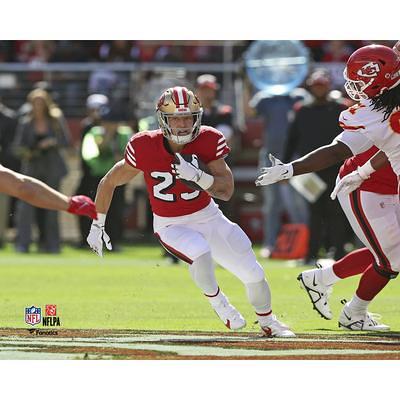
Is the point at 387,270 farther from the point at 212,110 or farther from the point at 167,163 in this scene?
the point at 212,110

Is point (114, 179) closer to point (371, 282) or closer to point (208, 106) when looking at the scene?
point (371, 282)

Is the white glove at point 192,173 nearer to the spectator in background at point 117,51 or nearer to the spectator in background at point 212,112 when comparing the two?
the spectator in background at point 212,112

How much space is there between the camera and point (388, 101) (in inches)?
318

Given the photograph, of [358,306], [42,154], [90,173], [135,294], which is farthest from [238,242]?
[90,173]

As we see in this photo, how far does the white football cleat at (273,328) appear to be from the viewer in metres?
7.99

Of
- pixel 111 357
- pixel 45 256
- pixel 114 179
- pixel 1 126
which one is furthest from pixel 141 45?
pixel 111 357

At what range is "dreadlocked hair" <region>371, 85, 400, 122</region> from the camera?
8047 millimetres

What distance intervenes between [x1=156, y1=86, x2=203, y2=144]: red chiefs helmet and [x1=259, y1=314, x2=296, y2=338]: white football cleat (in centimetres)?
122

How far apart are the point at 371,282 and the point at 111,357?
2279 mm

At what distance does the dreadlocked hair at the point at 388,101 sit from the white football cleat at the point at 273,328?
4.78 ft

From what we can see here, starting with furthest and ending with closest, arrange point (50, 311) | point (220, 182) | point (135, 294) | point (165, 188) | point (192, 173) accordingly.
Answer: point (135, 294)
point (50, 311)
point (165, 188)
point (220, 182)
point (192, 173)

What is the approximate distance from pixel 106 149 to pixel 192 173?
7777 millimetres

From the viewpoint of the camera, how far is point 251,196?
16750 millimetres

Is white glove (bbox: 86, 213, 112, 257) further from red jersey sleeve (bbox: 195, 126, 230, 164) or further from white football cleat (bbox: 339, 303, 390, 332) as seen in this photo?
white football cleat (bbox: 339, 303, 390, 332)
